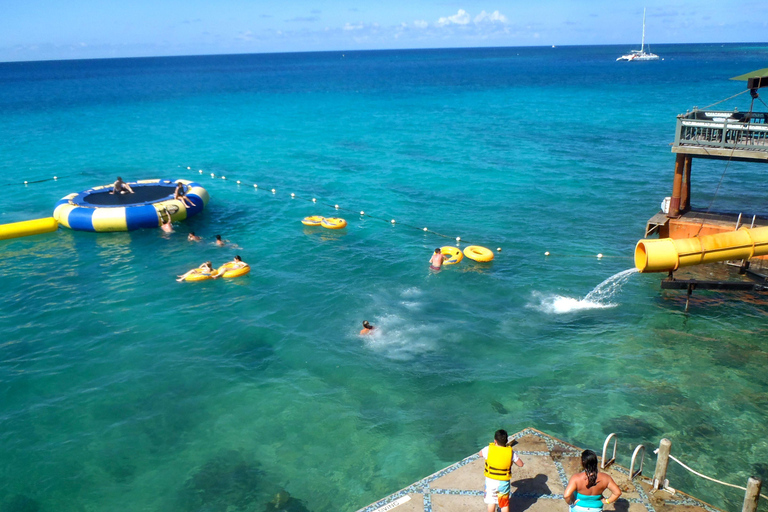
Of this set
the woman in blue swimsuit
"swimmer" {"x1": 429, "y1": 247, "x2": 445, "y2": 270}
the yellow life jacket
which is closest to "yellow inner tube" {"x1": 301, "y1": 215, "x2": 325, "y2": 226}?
"swimmer" {"x1": 429, "y1": 247, "x2": 445, "y2": 270}

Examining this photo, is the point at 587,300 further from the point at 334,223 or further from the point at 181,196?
the point at 181,196

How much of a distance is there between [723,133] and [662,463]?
13971 millimetres

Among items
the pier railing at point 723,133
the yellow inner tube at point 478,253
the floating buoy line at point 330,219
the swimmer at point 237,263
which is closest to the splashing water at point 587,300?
the yellow inner tube at point 478,253

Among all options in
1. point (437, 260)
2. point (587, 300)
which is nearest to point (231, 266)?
point (437, 260)

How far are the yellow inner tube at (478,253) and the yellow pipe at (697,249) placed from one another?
8519 millimetres

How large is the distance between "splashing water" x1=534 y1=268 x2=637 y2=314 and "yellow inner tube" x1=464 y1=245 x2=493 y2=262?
3.19 meters

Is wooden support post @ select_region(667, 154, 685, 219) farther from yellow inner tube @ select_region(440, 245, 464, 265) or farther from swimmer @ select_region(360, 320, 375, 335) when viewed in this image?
swimmer @ select_region(360, 320, 375, 335)

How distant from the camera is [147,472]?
12.9 metres

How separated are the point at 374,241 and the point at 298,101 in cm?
6736

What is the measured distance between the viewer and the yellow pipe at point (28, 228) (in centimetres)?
2692

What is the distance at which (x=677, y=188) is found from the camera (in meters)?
22.6

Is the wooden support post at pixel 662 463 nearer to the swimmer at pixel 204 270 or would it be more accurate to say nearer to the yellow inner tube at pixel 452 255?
the yellow inner tube at pixel 452 255

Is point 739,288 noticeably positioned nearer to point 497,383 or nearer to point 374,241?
point 497,383

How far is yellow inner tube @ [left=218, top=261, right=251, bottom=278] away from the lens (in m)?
22.5
